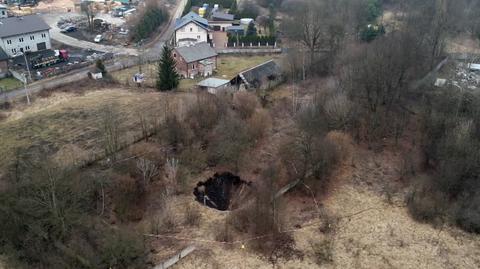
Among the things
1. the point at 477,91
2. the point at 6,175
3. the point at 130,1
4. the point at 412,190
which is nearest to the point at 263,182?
the point at 412,190

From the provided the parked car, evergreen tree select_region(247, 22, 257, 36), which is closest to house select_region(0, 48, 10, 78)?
the parked car

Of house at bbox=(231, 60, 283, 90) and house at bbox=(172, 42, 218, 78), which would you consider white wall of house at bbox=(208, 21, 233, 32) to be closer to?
house at bbox=(172, 42, 218, 78)

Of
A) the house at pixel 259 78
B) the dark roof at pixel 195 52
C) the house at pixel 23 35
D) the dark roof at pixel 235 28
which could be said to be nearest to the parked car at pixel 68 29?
the house at pixel 23 35

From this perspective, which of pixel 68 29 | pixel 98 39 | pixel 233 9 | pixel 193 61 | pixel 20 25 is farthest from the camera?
pixel 233 9

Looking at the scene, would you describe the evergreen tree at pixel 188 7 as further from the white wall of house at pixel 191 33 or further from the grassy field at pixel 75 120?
the grassy field at pixel 75 120

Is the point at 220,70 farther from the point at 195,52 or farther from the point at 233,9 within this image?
the point at 233,9

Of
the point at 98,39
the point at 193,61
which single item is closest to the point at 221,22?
the point at 98,39

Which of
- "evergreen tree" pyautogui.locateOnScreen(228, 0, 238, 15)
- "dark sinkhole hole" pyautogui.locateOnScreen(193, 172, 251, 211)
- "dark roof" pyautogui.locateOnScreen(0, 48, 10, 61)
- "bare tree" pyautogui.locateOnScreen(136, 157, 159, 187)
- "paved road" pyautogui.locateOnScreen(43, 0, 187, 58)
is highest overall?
"evergreen tree" pyautogui.locateOnScreen(228, 0, 238, 15)

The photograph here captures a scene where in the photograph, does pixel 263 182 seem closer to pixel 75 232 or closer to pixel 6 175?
pixel 75 232
